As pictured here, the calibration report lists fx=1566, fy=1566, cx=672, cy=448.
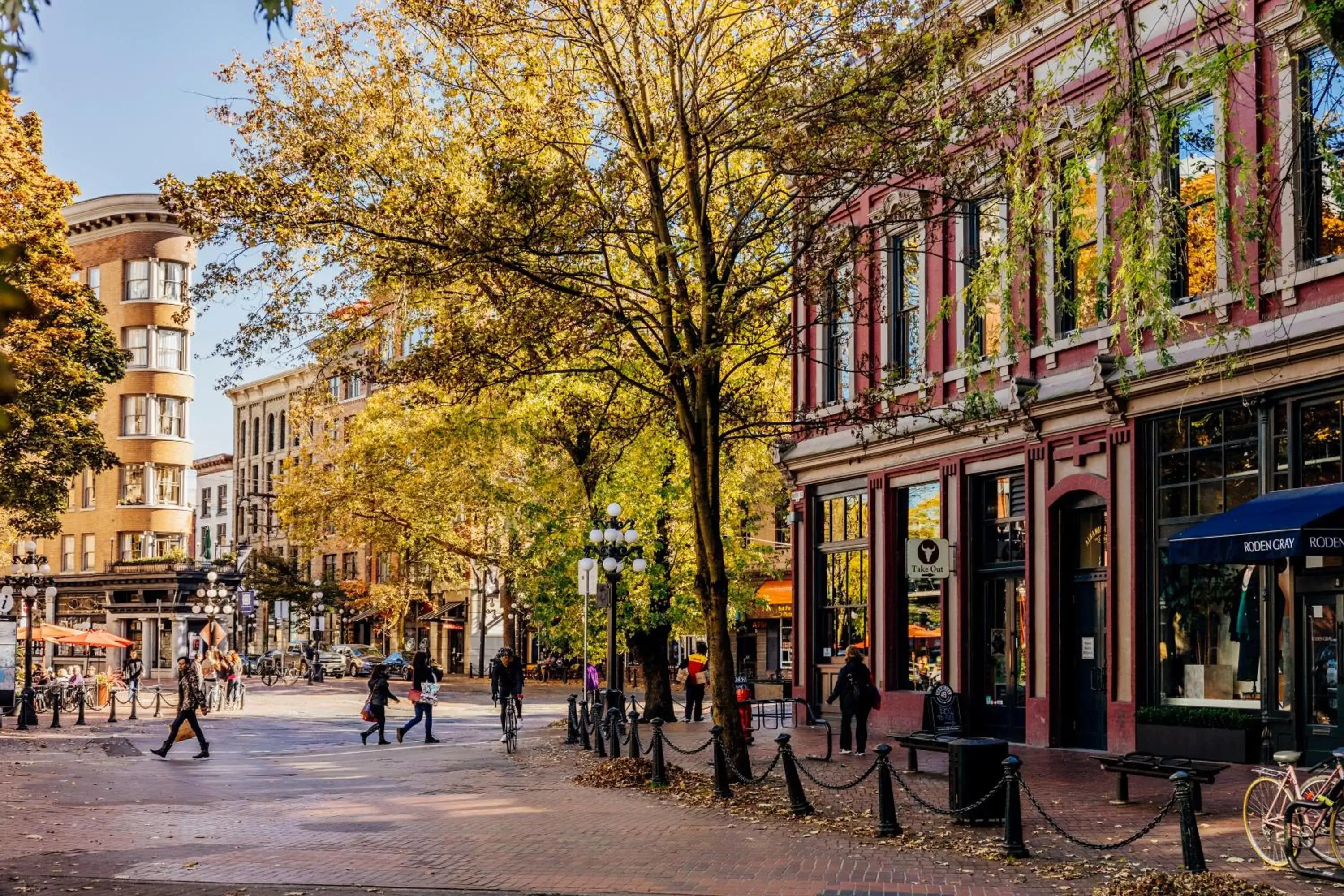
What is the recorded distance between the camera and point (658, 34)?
19641mm

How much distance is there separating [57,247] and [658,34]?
17.6 m

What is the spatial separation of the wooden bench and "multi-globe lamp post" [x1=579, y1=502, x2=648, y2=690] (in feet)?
43.6

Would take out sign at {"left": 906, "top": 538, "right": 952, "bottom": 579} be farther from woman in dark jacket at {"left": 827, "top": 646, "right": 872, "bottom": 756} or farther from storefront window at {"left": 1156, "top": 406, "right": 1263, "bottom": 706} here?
storefront window at {"left": 1156, "top": 406, "right": 1263, "bottom": 706}

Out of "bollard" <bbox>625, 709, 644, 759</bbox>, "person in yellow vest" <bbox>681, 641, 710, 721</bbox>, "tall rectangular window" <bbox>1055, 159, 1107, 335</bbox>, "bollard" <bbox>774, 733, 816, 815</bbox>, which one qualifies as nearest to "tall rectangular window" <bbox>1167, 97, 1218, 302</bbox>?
"tall rectangular window" <bbox>1055, 159, 1107, 335</bbox>

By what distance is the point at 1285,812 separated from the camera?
1173 centimetres

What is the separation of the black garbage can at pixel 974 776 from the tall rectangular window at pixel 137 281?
6377 cm

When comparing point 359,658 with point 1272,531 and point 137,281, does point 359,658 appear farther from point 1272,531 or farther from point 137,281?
point 1272,531

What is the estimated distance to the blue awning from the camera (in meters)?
16.5

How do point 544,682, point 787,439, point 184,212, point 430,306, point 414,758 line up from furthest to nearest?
1. point 544,682
2. point 787,439
3. point 430,306
4. point 414,758
5. point 184,212

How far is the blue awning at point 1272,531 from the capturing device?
16.5 m

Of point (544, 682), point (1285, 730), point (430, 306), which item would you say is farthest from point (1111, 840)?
point (544, 682)

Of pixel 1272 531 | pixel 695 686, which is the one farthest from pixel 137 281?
pixel 1272 531

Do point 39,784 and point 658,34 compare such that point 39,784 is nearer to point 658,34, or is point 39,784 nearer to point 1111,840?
point 658,34

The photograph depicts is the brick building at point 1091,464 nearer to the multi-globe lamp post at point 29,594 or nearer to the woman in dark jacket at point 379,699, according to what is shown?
the woman in dark jacket at point 379,699
